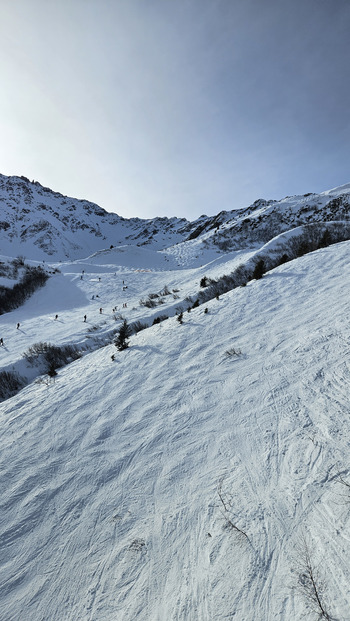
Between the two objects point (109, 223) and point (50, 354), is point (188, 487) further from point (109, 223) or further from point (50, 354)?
point (109, 223)

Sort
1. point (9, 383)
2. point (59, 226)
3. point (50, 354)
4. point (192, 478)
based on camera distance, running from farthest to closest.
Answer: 1. point (59, 226)
2. point (50, 354)
3. point (9, 383)
4. point (192, 478)

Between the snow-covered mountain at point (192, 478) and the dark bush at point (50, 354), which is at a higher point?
the dark bush at point (50, 354)

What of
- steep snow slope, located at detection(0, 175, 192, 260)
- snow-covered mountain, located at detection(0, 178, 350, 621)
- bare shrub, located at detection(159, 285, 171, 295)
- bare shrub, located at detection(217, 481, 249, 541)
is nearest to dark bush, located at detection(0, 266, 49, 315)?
bare shrub, located at detection(159, 285, 171, 295)

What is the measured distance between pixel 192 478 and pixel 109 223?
136 meters

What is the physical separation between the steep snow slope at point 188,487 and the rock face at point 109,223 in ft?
129

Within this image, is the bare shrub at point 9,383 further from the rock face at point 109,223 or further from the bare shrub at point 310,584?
the rock face at point 109,223

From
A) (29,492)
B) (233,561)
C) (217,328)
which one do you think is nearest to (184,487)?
(233,561)

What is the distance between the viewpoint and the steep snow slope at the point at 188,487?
2166 mm

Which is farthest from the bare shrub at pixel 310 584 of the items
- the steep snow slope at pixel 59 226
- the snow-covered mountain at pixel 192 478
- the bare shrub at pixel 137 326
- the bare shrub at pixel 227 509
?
the steep snow slope at pixel 59 226

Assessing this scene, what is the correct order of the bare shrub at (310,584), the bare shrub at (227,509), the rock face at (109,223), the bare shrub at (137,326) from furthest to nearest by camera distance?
the rock face at (109,223) → the bare shrub at (137,326) → the bare shrub at (227,509) → the bare shrub at (310,584)

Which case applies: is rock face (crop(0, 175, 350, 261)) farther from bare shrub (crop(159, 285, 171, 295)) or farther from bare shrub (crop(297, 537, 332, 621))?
bare shrub (crop(297, 537, 332, 621))

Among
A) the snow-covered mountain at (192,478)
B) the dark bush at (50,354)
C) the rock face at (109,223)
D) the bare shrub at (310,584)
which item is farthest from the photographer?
the rock face at (109,223)

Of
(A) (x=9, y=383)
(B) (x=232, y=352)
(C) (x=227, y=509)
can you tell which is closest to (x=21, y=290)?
(A) (x=9, y=383)

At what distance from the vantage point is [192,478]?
320cm
